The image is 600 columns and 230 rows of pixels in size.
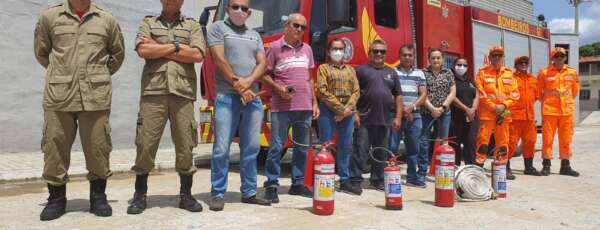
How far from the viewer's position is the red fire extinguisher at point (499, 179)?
518 centimetres

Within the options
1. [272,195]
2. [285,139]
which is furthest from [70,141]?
[285,139]

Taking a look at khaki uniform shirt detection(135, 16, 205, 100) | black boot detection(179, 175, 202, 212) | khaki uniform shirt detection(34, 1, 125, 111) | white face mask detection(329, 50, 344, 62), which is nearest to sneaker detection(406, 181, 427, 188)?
white face mask detection(329, 50, 344, 62)

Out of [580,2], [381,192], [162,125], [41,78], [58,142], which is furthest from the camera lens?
[580,2]

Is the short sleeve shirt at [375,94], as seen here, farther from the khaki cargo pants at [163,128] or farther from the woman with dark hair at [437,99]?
the khaki cargo pants at [163,128]

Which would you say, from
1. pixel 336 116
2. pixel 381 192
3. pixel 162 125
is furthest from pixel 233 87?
pixel 381 192

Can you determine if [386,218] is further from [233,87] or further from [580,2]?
[580,2]

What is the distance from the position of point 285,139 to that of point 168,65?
136 cm

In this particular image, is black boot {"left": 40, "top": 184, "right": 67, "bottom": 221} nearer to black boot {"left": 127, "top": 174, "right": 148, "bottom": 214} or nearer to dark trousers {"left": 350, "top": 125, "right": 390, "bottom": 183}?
black boot {"left": 127, "top": 174, "right": 148, "bottom": 214}

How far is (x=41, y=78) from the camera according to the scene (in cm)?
927

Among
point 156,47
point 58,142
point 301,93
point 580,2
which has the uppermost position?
point 580,2

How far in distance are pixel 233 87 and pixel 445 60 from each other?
4662 mm

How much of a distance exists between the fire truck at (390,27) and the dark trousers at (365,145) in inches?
48.3

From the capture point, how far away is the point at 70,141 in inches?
161

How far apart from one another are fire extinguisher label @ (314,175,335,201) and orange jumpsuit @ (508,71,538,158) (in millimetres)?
3777
